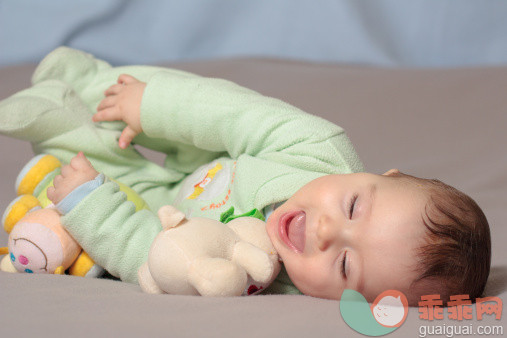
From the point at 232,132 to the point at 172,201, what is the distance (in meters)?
0.24

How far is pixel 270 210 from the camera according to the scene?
3.84 feet

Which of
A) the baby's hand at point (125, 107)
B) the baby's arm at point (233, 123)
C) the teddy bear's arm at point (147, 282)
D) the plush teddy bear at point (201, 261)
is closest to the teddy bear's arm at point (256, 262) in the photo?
the plush teddy bear at point (201, 261)

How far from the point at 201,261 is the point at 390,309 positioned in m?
0.25

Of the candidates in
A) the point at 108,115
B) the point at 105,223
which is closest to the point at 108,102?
the point at 108,115

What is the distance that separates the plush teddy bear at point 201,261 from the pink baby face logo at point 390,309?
154mm

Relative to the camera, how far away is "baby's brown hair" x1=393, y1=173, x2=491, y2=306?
0.92m

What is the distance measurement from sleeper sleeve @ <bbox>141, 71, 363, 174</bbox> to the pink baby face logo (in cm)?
31

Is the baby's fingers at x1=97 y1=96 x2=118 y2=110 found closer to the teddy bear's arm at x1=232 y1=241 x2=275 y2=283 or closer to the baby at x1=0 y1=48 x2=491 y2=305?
the baby at x1=0 y1=48 x2=491 y2=305

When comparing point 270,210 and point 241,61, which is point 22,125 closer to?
point 270,210

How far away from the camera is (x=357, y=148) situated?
6.06 ft

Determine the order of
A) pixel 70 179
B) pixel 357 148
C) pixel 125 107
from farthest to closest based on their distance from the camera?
pixel 357 148 < pixel 125 107 < pixel 70 179

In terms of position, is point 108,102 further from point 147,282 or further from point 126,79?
point 147,282

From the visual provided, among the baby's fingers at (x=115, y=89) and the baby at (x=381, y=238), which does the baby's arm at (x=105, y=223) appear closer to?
the baby at (x=381, y=238)

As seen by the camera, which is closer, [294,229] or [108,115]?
[294,229]
